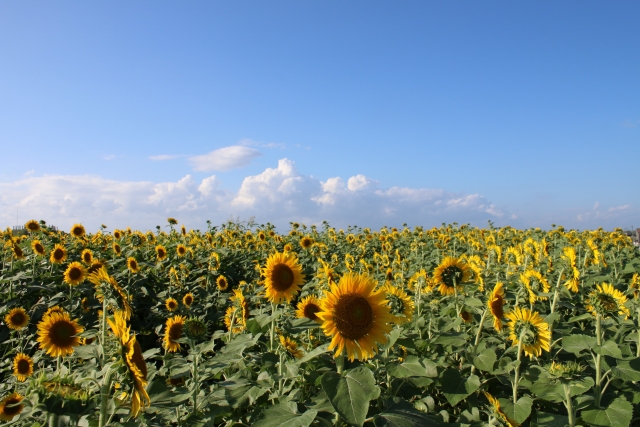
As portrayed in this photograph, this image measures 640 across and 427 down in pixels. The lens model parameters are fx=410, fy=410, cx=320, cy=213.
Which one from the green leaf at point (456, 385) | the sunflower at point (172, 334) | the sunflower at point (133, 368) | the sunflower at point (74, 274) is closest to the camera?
the sunflower at point (133, 368)

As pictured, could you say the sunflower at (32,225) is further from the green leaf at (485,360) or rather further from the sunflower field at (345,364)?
the green leaf at (485,360)

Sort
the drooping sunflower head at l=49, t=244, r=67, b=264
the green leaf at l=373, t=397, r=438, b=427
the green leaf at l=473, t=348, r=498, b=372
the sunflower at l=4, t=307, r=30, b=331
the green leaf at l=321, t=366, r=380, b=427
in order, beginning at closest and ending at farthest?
the green leaf at l=321, t=366, r=380, b=427 → the green leaf at l=373, t=397, r=438, b=427 → the green leaf at l=473, t=348, r=498, b=372 → the sunflower at l=4, t=307, r=30, b=331 → the drooping sunflower head at l=49, t=244, r=67, b=264

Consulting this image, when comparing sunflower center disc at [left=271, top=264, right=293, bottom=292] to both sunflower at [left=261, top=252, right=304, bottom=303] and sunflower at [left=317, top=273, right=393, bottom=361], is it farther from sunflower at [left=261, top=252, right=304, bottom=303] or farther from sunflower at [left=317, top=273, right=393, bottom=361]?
sunflower at [left=317, top=273, right=393, bottom=361]

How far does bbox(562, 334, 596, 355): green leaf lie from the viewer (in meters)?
2.99

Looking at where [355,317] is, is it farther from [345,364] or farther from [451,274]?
[451,274]

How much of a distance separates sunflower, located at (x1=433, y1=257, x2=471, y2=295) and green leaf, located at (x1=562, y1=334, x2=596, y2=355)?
3.03 ft

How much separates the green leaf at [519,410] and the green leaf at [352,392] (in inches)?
52.7

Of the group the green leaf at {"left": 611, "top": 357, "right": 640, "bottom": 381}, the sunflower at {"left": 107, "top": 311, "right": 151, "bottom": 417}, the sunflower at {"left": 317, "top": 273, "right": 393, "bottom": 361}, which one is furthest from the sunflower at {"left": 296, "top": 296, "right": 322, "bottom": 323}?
the green leaf at {"left": 611, "top": 357, "right": 640, "bottom": 381}

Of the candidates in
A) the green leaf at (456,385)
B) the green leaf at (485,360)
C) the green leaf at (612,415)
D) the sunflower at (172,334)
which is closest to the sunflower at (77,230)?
the sunflower at (172,334)

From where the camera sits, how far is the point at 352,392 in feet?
5.69

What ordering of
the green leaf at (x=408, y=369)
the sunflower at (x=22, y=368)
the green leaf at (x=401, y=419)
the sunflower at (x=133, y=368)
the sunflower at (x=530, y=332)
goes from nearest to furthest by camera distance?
the sunflower at (x=133, y=368) → the green leaf at (x=401, y=419) → the green leaf at (x=408, y=369) → the sunflower at (x=530, y=332) → the sunflower at (x=22, y=368)

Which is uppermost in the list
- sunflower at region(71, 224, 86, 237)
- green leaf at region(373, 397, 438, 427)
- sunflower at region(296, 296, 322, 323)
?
sunflower at region(71, 224, 86, 237)

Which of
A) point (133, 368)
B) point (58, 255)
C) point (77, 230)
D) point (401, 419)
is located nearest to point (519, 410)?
point (401, 419)

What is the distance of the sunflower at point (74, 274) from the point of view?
18.4 feet
